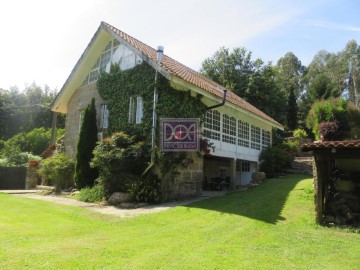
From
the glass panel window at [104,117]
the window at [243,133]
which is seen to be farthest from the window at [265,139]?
the glass panel window at [104,117]

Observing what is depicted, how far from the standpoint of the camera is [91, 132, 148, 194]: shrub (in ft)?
40.0

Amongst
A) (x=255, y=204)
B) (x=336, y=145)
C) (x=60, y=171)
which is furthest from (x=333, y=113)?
(x=60, y=171)

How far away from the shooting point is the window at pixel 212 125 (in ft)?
46.7

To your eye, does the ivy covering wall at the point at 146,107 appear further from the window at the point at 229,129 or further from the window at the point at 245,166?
the window at the point at 245,166

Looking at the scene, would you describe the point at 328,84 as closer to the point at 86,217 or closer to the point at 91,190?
the point at 91,190

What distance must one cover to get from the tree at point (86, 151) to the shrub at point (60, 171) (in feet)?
4.57

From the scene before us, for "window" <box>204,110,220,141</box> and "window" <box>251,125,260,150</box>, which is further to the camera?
"window" <box>251,125,260,150</box>

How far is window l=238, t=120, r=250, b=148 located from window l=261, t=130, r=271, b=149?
9.65 feet

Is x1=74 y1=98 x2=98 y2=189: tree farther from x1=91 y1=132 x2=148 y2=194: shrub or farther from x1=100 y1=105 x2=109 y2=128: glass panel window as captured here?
x1=91 y1=132 x2=148 y2=194: shrub

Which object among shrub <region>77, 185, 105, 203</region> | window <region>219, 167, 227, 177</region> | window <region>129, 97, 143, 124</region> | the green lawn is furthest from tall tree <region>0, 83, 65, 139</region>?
the green lawn

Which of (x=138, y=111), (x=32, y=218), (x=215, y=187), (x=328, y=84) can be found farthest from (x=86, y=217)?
(x=328, y=84)

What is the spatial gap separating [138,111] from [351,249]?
10.1 m

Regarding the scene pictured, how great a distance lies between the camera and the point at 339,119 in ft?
66.3

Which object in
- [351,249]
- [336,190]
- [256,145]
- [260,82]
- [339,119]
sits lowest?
[351,249]
